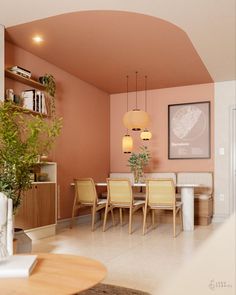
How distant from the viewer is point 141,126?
17.7 ft

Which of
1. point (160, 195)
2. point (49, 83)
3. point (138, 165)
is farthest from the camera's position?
point (138, 165)

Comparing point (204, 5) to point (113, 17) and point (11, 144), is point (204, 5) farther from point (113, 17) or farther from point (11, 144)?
point (11, 144)

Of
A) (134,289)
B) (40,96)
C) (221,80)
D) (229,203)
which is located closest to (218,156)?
(229,203)

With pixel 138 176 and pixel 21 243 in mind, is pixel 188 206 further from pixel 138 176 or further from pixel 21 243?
pixel 21 243

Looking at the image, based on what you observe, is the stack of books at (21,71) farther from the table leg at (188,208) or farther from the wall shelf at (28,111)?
the table leg at (188,208)

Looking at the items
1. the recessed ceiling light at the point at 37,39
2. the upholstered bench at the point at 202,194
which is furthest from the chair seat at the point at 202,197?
the recessed ceiling light at the point at 37,39

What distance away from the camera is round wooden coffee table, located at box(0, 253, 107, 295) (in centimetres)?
140

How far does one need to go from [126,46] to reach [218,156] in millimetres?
2927

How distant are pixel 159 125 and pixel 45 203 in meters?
3.22

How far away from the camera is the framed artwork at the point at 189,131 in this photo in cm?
655

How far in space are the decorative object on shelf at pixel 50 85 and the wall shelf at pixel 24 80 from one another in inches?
2.7

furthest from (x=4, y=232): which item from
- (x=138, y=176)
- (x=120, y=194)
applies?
(x=138, y=176)

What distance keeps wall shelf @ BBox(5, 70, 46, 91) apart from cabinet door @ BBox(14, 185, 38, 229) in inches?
59.7

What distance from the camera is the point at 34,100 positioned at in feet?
15.6
